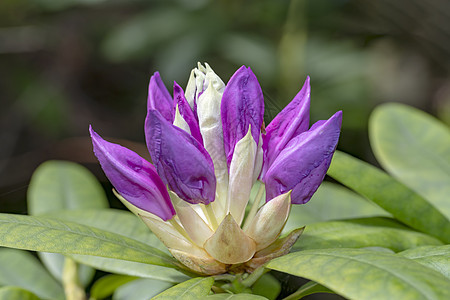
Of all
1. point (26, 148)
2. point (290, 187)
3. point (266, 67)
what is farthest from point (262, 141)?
point (26, 148)

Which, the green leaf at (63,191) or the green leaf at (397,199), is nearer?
the green leaf at (397,199)

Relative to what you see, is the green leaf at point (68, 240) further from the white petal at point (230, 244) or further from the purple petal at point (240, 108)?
the purple petal at point (240, 108)

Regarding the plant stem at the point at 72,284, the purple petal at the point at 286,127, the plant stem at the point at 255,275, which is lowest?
the plant stem at the point at 72,284

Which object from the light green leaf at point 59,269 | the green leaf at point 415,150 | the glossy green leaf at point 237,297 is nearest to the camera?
the glossy green leaf at point 237,297

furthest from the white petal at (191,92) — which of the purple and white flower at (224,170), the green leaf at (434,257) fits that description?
the green leaf at (434,257)

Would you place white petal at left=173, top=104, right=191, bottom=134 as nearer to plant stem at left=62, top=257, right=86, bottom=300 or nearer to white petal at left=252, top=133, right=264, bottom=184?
white petal at left=252, top=133, right=264, bottom=184

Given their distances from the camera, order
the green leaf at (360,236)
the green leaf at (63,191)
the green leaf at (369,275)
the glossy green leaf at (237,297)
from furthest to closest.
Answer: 1. the green leaf at (63,191)
2. the green leaf at (360,236)
3. the glossy green leaf at (237,297)
4. the green leaf at (369,275)
